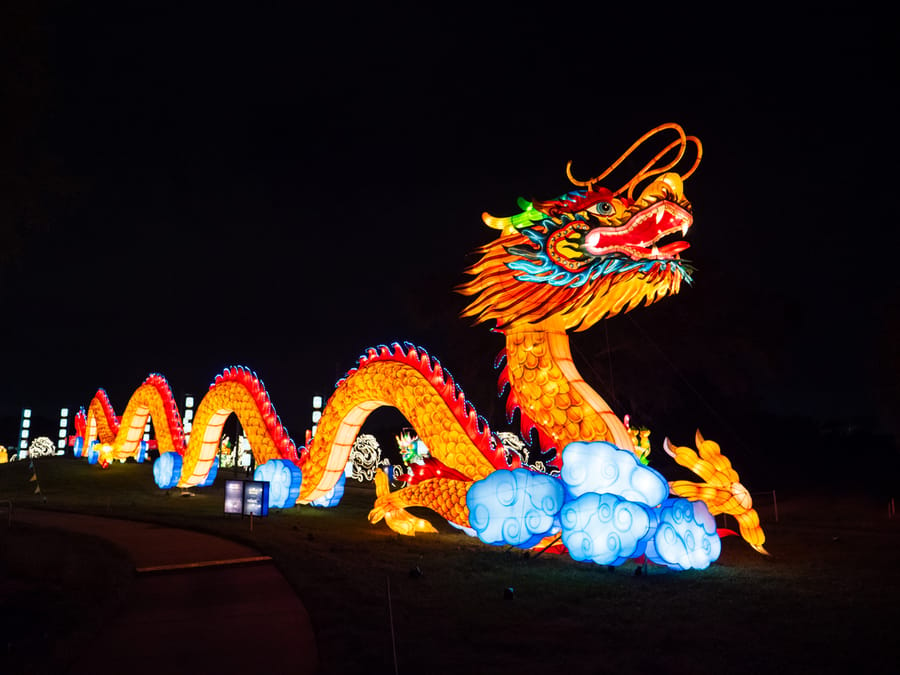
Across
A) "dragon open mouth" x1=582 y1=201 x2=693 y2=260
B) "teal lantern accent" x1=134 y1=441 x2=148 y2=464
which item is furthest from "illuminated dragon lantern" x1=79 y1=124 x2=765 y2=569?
"teal lantern accent" x1=134 y1=441 x2=148 y2=464

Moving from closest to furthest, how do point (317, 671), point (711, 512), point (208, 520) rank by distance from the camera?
1. point (317, 671)
2. point (711, 512)
3. point (208, 520)

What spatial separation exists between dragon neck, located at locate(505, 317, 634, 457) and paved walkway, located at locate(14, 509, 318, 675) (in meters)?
4.15

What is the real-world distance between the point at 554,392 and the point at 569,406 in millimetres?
311

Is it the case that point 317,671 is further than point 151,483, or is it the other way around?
point 151,483

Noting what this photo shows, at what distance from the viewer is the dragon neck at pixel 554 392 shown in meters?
9.72

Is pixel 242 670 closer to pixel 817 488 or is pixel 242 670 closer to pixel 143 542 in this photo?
pixel 143 542

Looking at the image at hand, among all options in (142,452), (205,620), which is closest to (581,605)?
(205,620)

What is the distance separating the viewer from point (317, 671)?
188 inches

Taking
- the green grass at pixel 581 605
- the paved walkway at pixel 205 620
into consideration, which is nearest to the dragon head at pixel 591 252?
the green grass at pixel 581 605

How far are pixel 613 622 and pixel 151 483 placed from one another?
75.4 ft

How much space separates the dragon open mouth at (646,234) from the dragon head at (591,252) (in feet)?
0.04

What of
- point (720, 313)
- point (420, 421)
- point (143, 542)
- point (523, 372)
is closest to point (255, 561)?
point (143, 542)

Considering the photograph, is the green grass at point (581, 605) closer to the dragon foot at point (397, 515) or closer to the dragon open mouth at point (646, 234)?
the dragon foot at point (397, 515)

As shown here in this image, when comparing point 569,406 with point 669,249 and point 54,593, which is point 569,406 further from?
point 54,593
